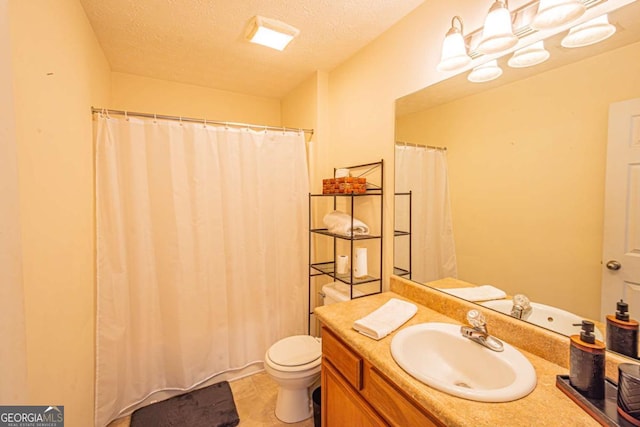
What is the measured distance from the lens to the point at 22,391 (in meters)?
0.75

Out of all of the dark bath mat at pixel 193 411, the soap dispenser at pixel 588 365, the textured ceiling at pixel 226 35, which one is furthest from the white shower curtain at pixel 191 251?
the soap dispenser at pixel 588 365

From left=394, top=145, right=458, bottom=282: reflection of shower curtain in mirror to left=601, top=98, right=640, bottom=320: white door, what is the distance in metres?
0.56

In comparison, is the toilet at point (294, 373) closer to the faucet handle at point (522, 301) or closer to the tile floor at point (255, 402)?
the tile floor at point (255, 402)

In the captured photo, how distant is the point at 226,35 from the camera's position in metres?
1.71

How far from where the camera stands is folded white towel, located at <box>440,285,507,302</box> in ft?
3.90

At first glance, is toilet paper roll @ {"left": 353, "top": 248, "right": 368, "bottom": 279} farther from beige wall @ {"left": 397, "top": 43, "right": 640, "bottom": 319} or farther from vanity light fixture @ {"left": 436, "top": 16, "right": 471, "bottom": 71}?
vanity light fixture @ {"left": 436, "top": 16, "right": 471, "bottom": 71}

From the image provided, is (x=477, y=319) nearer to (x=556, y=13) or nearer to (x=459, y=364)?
(x=459, y=364)

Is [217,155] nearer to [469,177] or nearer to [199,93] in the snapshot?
[199,93]

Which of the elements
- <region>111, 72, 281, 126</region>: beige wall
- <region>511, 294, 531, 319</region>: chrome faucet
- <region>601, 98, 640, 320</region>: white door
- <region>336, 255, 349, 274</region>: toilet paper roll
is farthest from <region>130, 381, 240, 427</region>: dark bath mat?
<region>111, 72, 281, 126</region>: beige wall

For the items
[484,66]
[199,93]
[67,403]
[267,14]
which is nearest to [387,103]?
[484,66]

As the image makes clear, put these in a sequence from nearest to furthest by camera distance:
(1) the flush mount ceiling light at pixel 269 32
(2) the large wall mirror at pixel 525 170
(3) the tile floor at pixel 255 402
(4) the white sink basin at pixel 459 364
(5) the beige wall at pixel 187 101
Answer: (4) the white sink basin at pixel 459 364, (2) the large wall mirror at pixel 525 170, (1) the flush mount ceiling light at pixel 269 32, (3) the tile floor at pixel 255 402, (5) the beige wall at pixel 187 101

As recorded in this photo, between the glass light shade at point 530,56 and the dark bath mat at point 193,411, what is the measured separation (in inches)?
93.4

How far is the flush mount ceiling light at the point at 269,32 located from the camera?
5.08 feet

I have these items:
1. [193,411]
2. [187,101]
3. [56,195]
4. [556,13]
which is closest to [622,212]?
[556,13]
